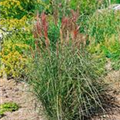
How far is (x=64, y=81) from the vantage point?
5.79 m

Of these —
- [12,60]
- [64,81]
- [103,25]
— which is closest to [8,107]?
[12,60]

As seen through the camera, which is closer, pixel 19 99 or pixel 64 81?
pixel 64 81

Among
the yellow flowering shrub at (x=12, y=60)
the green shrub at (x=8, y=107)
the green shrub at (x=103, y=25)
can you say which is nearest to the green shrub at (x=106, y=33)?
the green shrub at (x=103, y=25)

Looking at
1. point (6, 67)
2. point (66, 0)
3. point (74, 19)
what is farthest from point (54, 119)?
point (66, 0)

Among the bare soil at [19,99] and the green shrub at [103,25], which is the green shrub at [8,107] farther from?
the green shrub at [103,25]

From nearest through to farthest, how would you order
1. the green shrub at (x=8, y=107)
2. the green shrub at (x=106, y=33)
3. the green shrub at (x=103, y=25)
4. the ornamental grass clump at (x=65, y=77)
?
the ornamental grass clump at (x=65, y=77), the green shrub at (x=8, y=107), the green shrub at (x=106, y=33), the green shrub at (x=103, y=25)

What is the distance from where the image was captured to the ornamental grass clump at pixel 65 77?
577 centimetres

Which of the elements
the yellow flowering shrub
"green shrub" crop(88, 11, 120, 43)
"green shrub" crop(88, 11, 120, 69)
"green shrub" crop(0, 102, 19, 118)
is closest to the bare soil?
"green shrub" crop(0, 102, 19, 118)

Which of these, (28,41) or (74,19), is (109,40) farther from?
(74,19)

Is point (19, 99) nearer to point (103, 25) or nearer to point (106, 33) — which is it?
point (106, 33)

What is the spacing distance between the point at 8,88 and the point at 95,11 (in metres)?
3.75

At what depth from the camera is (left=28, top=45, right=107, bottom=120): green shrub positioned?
5773 millimetres

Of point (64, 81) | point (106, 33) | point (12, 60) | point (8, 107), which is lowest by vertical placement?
point (8, 107)

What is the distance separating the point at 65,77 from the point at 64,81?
0.17ft
